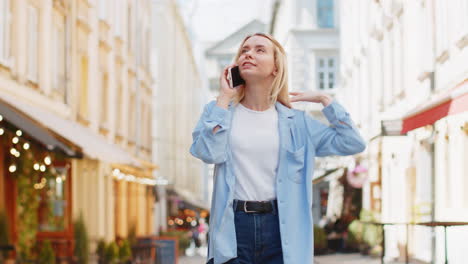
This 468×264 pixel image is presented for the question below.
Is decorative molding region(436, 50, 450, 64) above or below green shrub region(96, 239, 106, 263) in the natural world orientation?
above

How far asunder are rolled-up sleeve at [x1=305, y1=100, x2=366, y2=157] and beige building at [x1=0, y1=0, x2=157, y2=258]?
7.81 m

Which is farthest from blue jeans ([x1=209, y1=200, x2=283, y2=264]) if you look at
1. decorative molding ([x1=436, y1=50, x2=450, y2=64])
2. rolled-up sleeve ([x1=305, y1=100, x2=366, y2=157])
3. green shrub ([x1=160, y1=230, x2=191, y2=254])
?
green shrub ([x1=160, y1=230, x2=191, y2=254])

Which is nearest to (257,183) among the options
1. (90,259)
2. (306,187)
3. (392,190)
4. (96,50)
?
(306,187)

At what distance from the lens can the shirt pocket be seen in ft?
12.1

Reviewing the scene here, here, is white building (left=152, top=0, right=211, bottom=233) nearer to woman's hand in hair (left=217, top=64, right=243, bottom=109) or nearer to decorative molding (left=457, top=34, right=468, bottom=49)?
decorative molding (left=457, top=34, right=468, bottom=49)

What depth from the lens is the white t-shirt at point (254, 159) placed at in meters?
3.67

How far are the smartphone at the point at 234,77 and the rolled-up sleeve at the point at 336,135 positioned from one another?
34cm

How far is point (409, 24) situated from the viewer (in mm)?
17938

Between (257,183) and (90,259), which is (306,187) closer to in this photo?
(257,183)

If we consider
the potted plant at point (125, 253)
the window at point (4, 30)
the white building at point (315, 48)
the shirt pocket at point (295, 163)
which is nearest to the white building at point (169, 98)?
the white building at point (315, 48)

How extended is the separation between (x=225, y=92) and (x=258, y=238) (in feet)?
2.05

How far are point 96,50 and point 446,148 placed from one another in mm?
10606

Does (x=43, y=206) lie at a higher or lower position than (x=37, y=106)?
lower

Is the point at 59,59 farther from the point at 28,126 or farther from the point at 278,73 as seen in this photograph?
the point at 278,73
